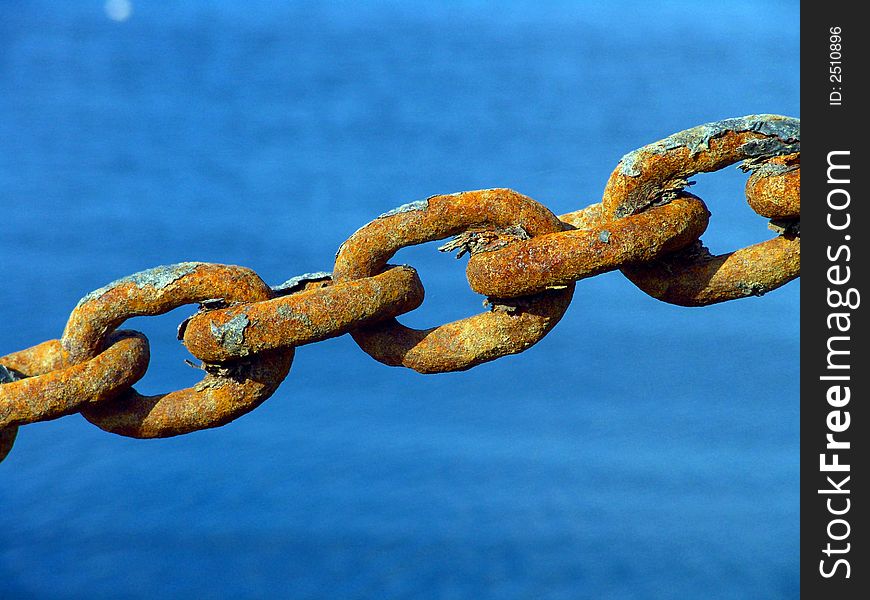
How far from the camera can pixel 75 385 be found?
2.15m

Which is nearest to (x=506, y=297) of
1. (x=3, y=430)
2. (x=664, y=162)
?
(x=664, y=162)

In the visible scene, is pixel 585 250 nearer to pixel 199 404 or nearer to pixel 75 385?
pixel 199 404

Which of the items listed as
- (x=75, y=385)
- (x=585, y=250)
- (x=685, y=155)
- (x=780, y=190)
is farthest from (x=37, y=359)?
(x=780, y=190)

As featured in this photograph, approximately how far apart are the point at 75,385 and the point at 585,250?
928 mm

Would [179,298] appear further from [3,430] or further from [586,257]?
[586,257]

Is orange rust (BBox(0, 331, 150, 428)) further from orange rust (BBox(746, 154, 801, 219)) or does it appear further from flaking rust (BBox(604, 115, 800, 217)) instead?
orange rust (BBox(746, 154, 801, 219))

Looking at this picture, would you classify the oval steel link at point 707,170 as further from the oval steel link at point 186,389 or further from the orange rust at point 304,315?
the oval steel link at point 186,389

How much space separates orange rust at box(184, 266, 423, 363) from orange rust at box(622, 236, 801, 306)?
16.3 inches

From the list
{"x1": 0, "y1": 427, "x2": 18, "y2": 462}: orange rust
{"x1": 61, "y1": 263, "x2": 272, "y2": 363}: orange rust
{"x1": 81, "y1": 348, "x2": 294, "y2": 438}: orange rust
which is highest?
{"x1": 61, "y1": 263, "x2": 272, "y2": 363}: orange rust

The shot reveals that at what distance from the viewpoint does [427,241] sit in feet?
6.90

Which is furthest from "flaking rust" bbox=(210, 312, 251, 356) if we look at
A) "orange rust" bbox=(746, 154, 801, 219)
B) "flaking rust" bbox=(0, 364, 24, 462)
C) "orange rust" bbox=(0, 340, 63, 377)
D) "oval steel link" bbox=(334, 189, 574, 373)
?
"orange rust" bbox=(746, 154, 801, 219)

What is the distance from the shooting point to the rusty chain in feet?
6.66

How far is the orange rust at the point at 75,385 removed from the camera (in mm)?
2150
